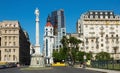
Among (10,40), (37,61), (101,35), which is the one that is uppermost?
(101,35)

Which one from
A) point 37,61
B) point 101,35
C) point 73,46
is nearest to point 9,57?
point 73,46

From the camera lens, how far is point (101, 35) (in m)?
197

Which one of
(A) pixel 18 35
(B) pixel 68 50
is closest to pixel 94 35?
(B) pixel 68 50

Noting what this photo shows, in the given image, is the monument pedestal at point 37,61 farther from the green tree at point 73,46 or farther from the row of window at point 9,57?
the row of window at point 9,57

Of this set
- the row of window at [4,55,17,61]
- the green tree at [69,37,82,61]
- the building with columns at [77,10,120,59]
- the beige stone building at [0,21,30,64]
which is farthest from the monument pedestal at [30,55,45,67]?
the building with columns at [77,10,120,59]

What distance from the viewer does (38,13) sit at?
402 feet

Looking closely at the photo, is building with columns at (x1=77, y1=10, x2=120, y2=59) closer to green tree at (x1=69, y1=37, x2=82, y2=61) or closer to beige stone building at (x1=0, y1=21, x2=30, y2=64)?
green tree at (x1=69, y1=37, x2=82, y2=61)

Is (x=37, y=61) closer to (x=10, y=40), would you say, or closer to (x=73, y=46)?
(x=73, y=46)

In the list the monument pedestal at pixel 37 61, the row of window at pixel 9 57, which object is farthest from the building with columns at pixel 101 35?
the monument pedestal at pixel 37 61

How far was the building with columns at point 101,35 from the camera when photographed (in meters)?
196

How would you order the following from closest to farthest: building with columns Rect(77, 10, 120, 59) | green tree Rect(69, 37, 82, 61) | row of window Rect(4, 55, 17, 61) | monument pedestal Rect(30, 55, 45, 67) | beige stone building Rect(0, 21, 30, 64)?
monument pedestal Rect(30, 55, 45, 67), green tree Rect(69, 37, 82, 61), row of window Rect(4, 55, 17, 61), beige stone building Rect(0, 21, 30, 64), building with columns Rect(77, 10, 120, 59)

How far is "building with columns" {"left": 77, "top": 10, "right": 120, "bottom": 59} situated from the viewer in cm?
19638

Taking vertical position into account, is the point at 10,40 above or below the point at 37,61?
above

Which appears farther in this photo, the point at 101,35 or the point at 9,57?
the point at 101,35
